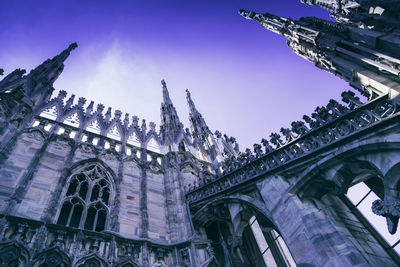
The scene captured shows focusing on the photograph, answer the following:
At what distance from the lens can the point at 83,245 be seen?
24.9 ft

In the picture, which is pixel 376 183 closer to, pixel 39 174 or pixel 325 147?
pixel 325 147

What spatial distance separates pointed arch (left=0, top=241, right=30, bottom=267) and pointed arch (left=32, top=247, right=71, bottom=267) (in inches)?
9.0

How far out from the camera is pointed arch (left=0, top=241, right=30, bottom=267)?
20.7 ft

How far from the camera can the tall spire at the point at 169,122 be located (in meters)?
15.0

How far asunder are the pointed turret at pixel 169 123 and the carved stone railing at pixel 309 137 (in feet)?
16.7

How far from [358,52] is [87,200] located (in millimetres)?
10316

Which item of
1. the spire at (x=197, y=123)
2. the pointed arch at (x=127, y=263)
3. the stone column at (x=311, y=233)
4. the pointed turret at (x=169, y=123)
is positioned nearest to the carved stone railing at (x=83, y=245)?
the pointed arch at (x=127, y=263)

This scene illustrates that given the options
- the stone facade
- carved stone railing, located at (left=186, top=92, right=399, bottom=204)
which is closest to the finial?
the stone facade

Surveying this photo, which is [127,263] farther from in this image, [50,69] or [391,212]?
[50,69]

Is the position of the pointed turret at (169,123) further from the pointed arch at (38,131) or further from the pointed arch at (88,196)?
the pointed arch at (38,131)

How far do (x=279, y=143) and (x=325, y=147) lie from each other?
5.64 ft

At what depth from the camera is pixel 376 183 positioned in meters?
8.08

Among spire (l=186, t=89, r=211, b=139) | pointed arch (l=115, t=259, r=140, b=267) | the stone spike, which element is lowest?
pointed arch (l=115, t=259, r=140, b=267)

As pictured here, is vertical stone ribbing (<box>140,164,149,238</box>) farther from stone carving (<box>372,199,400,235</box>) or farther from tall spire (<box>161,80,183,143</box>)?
stone carving (<box>372,199,400,235</box>)
